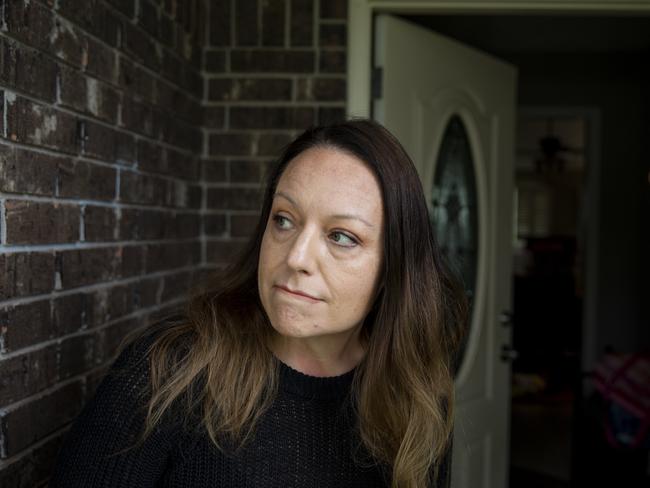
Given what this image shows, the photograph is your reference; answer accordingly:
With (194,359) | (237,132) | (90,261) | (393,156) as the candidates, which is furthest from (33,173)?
(237,132)

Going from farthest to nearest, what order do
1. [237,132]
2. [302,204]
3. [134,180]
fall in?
[237,132] < [134,180] < [302,204]

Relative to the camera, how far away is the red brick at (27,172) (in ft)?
4.54

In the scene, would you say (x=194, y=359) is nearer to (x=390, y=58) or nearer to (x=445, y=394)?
(x=445, y=394)

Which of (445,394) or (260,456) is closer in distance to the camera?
(260,456)

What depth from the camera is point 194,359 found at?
1449 millimetres

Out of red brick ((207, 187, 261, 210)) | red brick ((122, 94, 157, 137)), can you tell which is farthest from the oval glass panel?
red brick ((122, 94, 157, 137))

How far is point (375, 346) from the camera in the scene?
160 centimetres

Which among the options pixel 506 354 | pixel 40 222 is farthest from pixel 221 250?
pixel 506 354

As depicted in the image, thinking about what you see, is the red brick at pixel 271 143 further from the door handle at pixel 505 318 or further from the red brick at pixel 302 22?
the door handle at pixel 505 318

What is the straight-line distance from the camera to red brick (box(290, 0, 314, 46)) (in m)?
2.68

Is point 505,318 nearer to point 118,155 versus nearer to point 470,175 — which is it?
point 470,175

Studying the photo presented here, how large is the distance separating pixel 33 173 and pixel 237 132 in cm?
128

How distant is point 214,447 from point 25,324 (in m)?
0.44

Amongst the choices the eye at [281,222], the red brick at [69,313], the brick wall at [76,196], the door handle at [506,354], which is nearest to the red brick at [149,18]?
the brick wall at [76,196]
